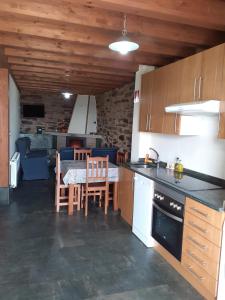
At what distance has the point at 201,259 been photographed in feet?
7.07

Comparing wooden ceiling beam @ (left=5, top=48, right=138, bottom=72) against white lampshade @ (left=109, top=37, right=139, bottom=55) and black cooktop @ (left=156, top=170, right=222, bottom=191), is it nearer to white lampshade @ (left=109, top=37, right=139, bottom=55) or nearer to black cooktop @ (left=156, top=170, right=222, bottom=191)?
white lampshade @ (left=109, top=37, right=139, bottom=55)

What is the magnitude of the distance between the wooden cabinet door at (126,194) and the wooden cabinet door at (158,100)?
715 millimetres

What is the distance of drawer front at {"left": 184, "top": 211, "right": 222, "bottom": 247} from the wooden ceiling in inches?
67.7

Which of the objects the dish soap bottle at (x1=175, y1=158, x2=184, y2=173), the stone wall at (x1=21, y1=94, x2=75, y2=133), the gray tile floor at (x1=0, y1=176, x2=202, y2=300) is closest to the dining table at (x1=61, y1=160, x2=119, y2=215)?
the gray tile floor at (x1=0, y1=176, x2=202, y2=300)

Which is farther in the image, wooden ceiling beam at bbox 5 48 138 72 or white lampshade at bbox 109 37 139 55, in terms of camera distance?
wooden ceiling beam at bbox 5 48 138 72

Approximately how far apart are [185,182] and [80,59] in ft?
7.76

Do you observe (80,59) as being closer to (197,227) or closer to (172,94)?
(172,94)

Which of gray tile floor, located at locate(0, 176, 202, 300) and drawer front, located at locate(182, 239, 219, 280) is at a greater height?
drawer front, located at locate(182, 239, 219, 280)

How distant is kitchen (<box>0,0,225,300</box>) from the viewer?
2.17 m

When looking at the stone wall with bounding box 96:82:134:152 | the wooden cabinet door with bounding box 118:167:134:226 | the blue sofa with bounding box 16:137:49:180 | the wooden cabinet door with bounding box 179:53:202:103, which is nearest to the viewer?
the wooden cabinet door with bounding box 179:53:202:103

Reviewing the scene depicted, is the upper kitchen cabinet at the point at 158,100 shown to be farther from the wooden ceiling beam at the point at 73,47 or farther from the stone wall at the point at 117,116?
the stone wall at the point at 117,116

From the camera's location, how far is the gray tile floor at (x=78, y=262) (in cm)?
219

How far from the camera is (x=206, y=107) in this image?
221 centimetres

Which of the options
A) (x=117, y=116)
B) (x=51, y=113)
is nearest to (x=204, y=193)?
(x=117, y=116)
